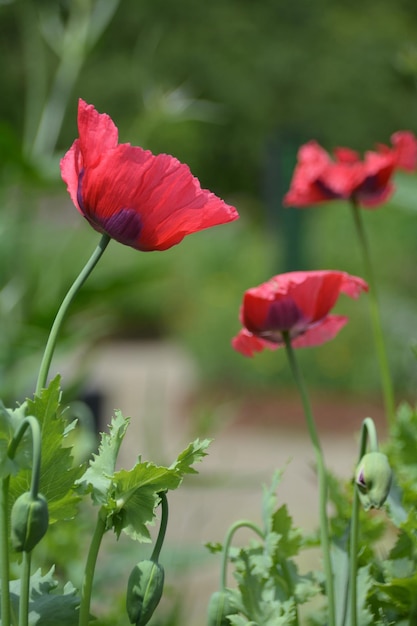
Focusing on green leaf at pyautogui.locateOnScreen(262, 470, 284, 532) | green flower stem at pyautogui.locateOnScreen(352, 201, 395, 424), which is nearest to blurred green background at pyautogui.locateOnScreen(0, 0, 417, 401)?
green flower stem at pyautogui.locateOnScreen(352, 201, 395, 424)

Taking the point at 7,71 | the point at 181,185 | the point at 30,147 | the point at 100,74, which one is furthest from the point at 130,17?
the point at 181,185

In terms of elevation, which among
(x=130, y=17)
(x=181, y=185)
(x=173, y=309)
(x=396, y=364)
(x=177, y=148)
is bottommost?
(x=181, y=185)

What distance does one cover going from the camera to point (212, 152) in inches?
983

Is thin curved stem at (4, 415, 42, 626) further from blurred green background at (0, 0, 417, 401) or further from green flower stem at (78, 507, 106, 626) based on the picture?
blurred green background at (0, 0, 417, 401)

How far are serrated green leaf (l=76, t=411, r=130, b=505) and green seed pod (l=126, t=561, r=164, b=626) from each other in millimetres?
39

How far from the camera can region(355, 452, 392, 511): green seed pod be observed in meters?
0.49

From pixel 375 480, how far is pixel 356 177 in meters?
0.49

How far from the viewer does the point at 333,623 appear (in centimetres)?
51

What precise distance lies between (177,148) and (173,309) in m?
11.2

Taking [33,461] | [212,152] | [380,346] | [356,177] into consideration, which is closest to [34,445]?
[33,461]

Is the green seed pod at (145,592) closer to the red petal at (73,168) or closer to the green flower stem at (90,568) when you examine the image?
the green flower stem at (90,568)

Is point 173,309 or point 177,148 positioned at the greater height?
point 177,148

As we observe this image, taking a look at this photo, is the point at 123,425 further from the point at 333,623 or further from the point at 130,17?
the point at 130,17

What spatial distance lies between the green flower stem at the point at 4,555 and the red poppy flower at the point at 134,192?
132mm
